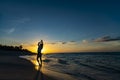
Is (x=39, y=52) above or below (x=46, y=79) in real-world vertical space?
above

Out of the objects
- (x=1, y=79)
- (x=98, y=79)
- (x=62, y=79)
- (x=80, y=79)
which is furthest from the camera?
(x=98, y=79)

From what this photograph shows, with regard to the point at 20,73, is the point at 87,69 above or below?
below

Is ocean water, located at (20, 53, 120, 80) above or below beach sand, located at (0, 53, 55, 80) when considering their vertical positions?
below

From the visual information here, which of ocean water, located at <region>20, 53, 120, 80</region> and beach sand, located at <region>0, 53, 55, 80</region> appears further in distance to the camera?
ocean water, located at <region>20, 53, 120, 80</region>

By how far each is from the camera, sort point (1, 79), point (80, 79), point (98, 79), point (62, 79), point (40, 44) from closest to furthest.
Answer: point (1, 79), point (62, 79), point (80, 79), point (98, 79), point (40, 44)

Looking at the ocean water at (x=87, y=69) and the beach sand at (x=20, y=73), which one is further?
the ocean water at (x=87, y=69)

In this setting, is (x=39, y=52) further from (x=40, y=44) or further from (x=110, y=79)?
(x=110, y=79)

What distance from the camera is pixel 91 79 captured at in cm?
1130

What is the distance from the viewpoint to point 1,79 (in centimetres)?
780

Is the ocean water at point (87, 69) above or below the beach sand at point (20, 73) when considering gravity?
below

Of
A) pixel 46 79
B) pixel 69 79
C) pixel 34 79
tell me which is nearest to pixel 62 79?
pixel 69 79

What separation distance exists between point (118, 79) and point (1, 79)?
26.4 feet

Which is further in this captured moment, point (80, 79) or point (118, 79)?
point (118, 79)

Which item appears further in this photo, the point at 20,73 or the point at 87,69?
the point at 87,69
